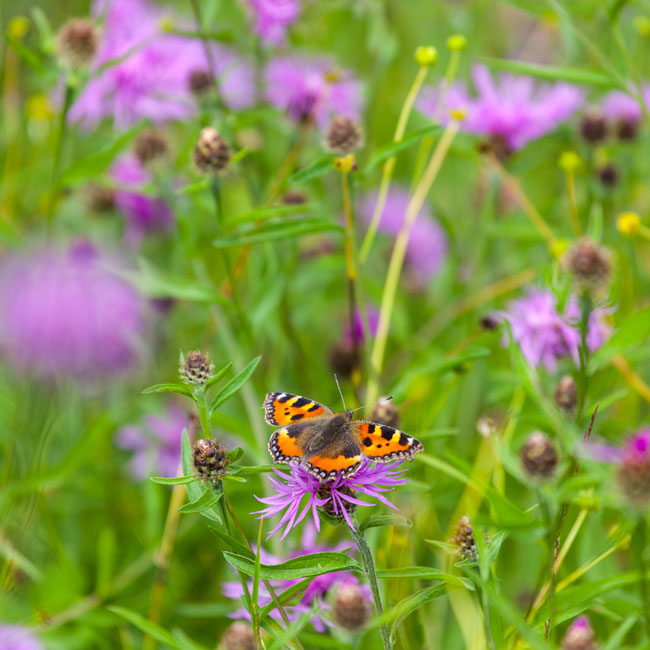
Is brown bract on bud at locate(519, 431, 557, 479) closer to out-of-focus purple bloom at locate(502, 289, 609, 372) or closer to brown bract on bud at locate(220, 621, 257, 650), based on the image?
brown bract on bud at locate(220, 621, 257, 650)

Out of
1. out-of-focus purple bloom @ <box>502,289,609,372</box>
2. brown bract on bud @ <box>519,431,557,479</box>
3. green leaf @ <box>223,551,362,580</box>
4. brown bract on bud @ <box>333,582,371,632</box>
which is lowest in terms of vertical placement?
out-of-focus purple bloom @ <box>502,289,609,372</box>

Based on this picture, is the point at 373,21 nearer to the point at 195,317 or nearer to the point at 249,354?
the point at 195,317

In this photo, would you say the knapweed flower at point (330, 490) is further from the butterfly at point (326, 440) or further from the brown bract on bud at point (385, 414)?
the brown bract on bud at point (385, 414)

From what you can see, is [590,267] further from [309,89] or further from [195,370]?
[309,89]

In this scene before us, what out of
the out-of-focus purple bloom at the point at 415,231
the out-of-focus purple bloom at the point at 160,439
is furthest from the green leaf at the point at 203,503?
the out-of-focus purple bloom at the point at 415,231

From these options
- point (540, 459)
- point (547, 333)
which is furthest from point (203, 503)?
point (547, 333)

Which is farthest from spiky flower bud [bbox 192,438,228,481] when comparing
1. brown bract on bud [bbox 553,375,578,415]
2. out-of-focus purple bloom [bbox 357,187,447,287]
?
out-of-focus purple bloom [bbox 357,187,447,287]

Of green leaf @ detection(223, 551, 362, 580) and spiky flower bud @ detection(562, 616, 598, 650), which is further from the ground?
spiky flower bud @ detection(562, 616, 598, 650)
